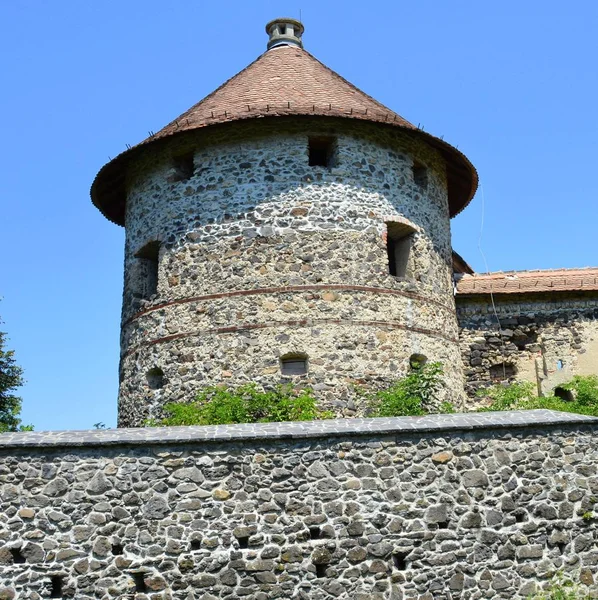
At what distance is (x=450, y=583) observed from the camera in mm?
8234

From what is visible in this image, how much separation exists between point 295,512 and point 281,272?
5713 mm

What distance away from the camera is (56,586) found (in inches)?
308

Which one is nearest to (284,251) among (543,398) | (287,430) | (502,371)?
(543,398)

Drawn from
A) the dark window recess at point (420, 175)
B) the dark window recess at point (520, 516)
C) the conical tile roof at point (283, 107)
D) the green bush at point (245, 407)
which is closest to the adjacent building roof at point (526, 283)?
the conical tile roof at point (283, 107)

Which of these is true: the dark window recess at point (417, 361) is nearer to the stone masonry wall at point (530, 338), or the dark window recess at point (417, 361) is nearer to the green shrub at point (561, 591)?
the stone masonry wall at point (530, 338)

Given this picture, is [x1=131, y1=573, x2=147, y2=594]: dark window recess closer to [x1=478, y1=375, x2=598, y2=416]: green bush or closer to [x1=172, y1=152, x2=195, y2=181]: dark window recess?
[x1=478, y1=375, x2=598, y2=416]: green bush

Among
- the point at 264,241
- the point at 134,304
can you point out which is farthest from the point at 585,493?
the point at 134,304

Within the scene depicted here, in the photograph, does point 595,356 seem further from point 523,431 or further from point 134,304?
point 134,304

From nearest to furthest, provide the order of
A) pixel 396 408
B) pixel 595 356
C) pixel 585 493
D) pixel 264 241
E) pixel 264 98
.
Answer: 1. pixel 585 493
2. pixel 396 408
3. pixel 264 241
4. pixel 264 98
5. pixel 595 356

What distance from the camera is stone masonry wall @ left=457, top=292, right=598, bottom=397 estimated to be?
1545 cm

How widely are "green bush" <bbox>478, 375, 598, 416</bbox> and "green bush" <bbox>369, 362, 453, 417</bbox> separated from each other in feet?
3.69

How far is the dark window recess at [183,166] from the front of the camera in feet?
47.4

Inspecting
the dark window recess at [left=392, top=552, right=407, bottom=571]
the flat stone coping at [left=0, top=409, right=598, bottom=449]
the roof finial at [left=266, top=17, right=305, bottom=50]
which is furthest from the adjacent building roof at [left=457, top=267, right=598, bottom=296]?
the dark window recess at [left=392, top=552, right=407, bottom=571]

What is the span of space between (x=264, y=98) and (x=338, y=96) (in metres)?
1.41
